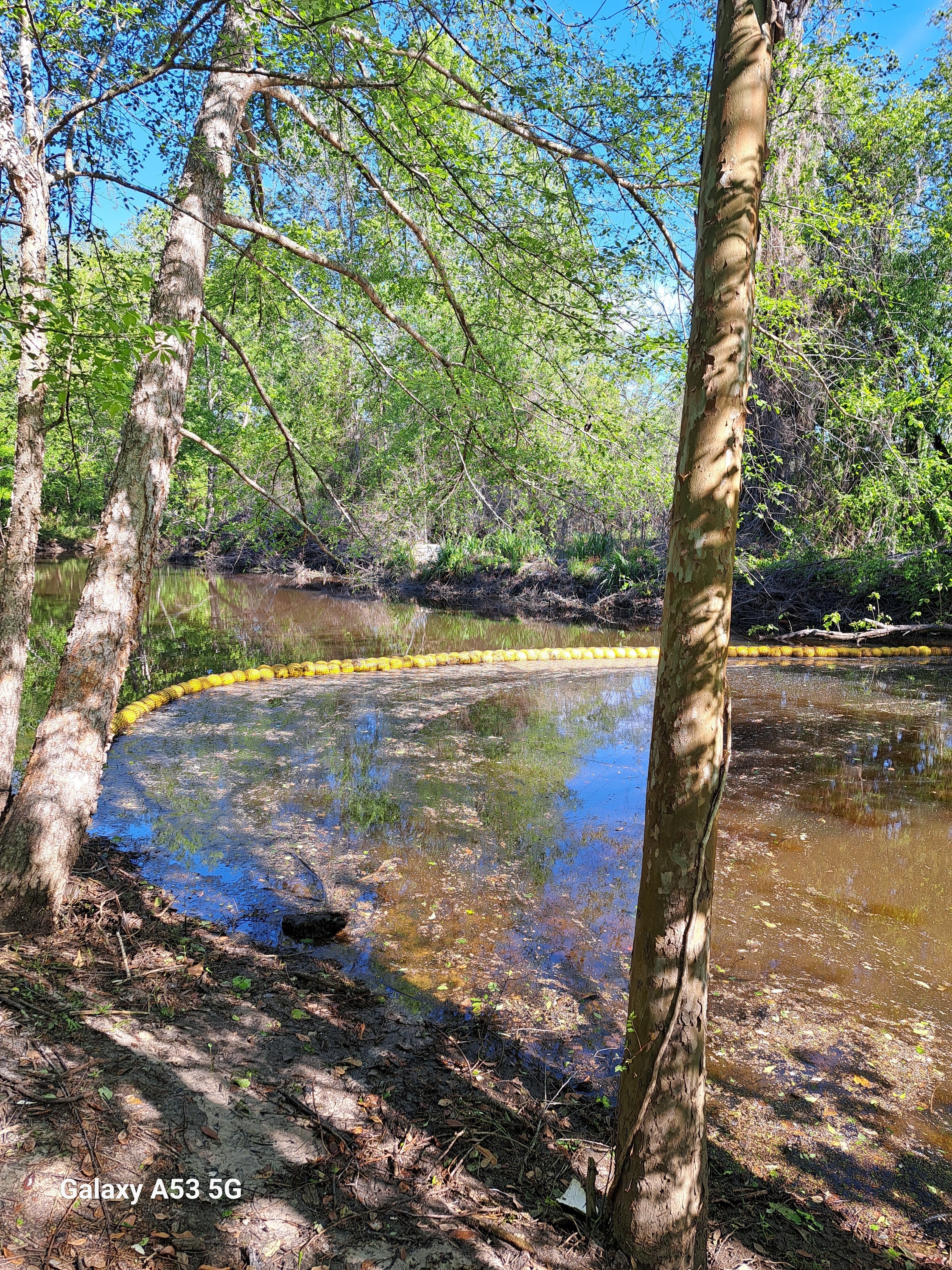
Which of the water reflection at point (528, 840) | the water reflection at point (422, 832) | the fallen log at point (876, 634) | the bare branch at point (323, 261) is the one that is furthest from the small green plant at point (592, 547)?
the bare branch at point (323, 261)

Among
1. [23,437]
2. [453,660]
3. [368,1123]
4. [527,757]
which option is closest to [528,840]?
[527,757]

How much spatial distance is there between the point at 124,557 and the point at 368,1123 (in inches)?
96.7

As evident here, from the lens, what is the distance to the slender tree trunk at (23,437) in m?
3.50

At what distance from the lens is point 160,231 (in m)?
5.70

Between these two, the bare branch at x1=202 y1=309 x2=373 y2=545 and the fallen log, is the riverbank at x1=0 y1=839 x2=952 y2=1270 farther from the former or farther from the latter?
the fallen log

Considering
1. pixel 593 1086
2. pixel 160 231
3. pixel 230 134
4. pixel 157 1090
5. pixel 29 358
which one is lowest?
pixel 593 1086

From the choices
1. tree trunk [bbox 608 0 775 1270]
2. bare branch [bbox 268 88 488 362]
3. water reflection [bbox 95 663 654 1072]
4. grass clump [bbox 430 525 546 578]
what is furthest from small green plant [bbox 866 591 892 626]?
tree trunk [bbox 608 0 775 1270]

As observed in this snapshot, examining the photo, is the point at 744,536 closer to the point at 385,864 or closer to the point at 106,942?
the point at 385,864

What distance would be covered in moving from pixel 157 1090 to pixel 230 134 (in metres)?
4.25

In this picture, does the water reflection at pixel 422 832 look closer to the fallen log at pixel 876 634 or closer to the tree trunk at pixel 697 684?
the tree trunk at pixel 697 684

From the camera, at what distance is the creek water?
3270 millimetres

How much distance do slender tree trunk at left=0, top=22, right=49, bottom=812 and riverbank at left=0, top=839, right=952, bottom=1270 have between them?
4.06 ft

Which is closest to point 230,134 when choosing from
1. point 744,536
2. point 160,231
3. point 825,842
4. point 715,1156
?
point 160,231

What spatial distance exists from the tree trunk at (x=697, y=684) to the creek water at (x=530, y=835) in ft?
2.85
